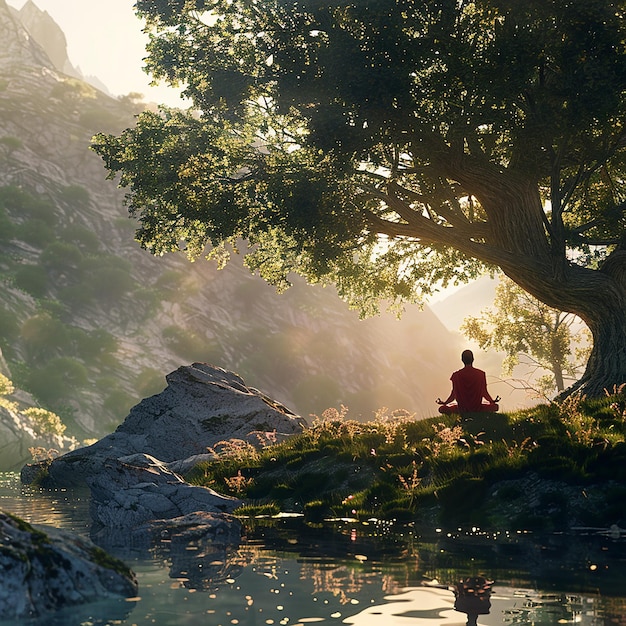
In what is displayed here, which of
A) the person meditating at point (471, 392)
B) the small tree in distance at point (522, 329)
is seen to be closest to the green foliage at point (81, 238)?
the small tree in distance at point (522, 329)

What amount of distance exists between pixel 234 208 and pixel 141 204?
3.90 m

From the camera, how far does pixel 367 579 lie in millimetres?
9570

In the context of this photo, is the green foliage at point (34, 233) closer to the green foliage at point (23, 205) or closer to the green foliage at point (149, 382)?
the green foliage at point (23, 205)

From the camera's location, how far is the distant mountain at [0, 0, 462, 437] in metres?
113

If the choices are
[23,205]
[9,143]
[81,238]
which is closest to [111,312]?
[81,238]

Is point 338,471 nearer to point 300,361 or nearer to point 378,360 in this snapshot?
point 300,361

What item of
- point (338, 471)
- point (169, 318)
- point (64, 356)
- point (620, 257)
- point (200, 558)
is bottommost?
point (200, 558)

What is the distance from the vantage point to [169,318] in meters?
139

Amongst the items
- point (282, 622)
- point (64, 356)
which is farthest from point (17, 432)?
point (64, 356)

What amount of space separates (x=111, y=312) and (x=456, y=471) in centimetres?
12097

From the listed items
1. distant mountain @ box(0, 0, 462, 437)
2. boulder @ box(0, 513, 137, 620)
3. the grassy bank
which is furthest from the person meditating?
distant mountain @ box(0, 0, 462, 437)

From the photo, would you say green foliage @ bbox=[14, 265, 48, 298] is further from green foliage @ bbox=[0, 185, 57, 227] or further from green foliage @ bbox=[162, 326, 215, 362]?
green foliage @ bbox=[162, 326, 215, 362]

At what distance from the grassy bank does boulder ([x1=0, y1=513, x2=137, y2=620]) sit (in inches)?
277

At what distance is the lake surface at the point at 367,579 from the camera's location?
7.74 m
